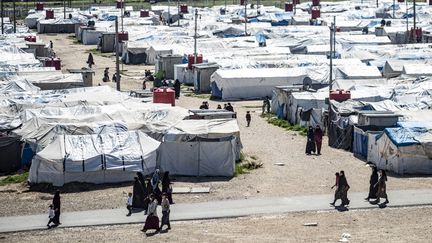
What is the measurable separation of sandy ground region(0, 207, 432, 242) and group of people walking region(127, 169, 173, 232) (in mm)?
313

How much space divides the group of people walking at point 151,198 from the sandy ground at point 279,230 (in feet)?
1.03

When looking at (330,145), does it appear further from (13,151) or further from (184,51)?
(184,51)

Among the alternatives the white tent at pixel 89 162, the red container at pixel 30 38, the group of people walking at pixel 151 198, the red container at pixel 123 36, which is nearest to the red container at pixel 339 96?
the white tent at pixel 89 162

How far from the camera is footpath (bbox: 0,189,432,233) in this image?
2181 cm

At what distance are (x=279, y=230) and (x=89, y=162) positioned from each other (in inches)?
250

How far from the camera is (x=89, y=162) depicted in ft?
82.3

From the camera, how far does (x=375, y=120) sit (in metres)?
28.9

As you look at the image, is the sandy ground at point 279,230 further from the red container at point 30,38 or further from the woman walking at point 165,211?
the red container at point 30,38

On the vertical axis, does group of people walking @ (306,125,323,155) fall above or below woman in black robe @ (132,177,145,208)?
above

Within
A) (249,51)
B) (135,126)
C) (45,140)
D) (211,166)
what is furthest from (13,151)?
(249,51)

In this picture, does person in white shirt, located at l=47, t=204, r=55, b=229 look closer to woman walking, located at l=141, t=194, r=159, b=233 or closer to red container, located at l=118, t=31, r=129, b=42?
woman walking, located at l=141, t=194, r=159, b=233

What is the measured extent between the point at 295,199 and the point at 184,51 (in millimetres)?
35006

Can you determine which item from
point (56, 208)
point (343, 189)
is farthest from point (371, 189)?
point (56, 208)

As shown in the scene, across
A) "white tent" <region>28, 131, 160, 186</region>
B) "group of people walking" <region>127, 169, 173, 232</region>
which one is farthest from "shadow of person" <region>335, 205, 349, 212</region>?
"white tent" <region>28, 131, 160, 186</region>
